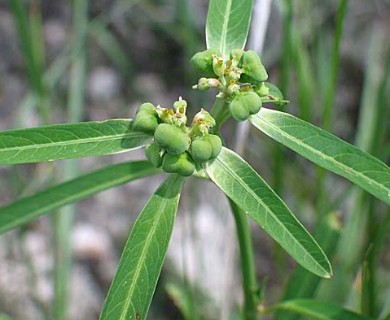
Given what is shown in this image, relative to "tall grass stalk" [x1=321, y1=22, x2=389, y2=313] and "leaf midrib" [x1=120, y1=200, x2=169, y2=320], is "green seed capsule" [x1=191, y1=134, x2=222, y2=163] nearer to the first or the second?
"leaf midrib" [x1=120, y1=200, x2=169, y2=320]

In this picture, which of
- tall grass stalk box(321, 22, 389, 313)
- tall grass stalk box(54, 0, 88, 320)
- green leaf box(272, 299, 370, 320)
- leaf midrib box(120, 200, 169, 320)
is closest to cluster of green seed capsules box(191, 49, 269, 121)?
leaf midrib box(120, 200, 169, 320)

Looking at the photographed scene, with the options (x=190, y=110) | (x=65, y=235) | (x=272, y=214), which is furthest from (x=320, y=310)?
(x=190, y=110)

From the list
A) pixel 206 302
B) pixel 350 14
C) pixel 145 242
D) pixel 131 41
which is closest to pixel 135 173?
pixel 145 242

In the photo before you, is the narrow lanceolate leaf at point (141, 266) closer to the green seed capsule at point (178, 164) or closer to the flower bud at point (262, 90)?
the green seed capsule at point (178, 164)

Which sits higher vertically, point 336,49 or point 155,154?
point 336,49

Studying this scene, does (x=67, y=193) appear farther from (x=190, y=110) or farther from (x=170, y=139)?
(x=190, y=110)

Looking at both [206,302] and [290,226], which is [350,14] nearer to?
[206,302]
